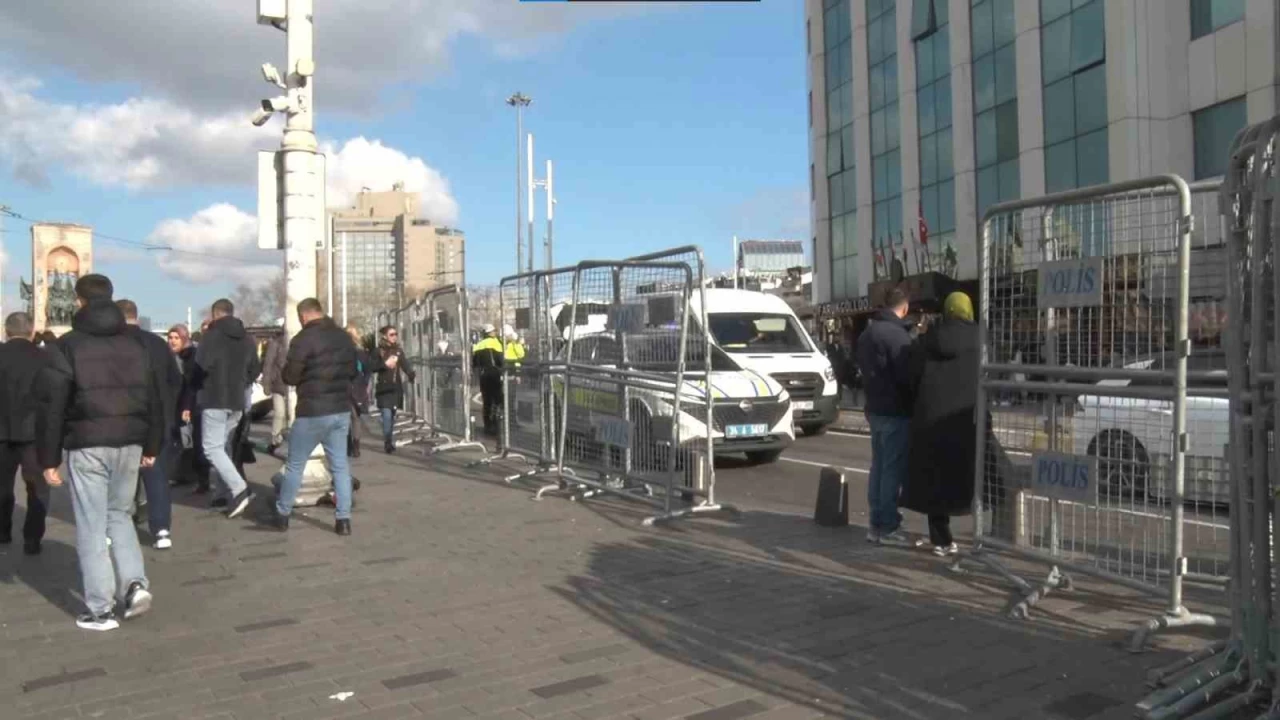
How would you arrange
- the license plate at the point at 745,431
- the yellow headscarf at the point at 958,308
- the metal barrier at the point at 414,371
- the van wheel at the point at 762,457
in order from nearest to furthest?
the yellow headscarf at the point at 958,308 < the license plate at the point at 745,431 < the van wheel at the point at 762,457 < the metal barrier at the point at 414,371

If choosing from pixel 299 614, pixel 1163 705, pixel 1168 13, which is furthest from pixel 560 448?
pixel 1168 13

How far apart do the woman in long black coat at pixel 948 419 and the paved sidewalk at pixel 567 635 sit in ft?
1.54

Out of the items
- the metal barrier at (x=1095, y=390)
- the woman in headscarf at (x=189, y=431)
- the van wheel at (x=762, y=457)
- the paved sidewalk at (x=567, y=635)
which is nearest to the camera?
the paved sidewalk at (x=567, y=635)

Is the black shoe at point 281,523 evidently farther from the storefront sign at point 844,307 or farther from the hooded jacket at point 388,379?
the storefront sign at point 844,307

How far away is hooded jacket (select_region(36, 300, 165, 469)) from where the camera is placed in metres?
5.85

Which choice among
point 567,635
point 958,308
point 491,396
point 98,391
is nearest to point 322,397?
point 98,391

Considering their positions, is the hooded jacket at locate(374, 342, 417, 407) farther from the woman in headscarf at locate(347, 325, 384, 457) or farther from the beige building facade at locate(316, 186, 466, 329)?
the beige building facade at locate(316, 186, 466, 329)

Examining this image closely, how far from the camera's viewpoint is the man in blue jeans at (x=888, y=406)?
7.55m

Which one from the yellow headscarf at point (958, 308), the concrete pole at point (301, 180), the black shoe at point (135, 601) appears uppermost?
the concrete pole at point (301, 180)

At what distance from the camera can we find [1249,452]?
13.5 ft

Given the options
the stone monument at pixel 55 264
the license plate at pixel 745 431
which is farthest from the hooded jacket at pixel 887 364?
the stone monument at pixel 55 264

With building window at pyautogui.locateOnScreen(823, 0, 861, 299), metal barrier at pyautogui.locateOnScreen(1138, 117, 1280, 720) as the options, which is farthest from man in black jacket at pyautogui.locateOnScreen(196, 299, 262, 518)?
building window at pyautogui.locateOnScreen(823, 0, 861, 299)

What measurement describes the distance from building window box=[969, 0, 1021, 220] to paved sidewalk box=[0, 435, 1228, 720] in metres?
25.1

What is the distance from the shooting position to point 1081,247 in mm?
5562
